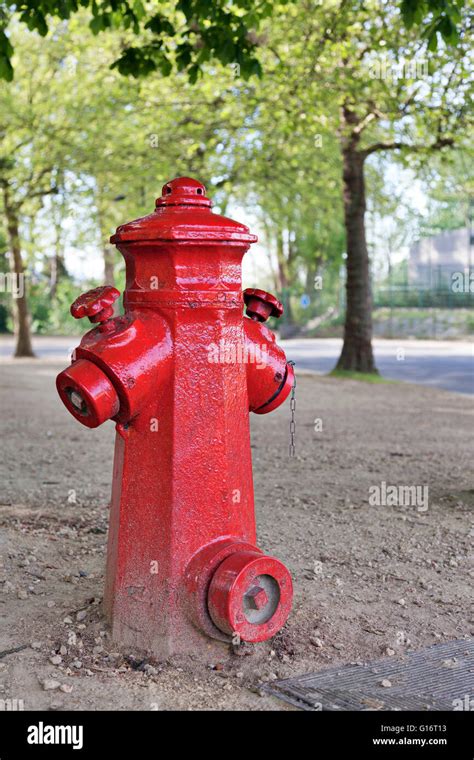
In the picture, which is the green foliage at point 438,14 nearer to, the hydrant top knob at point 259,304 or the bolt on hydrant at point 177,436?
the hydrant top knob at point 259,304

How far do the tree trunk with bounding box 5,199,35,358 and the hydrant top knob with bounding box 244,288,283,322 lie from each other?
56.6ft

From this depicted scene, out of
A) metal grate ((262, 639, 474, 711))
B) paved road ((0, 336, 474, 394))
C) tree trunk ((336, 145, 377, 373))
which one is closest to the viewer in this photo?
metal grate ((262, 639, 474, 711))

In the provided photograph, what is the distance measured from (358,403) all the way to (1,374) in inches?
303

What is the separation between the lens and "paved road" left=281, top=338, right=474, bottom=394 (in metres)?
17.9

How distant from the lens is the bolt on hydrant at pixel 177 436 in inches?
133

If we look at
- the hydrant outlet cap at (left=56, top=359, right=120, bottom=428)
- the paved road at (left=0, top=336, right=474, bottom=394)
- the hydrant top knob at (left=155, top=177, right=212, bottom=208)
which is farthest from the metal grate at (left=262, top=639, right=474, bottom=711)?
the paved road at (left=0, top=336, right=474, bottom=394)

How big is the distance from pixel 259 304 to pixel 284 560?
1.57 meters

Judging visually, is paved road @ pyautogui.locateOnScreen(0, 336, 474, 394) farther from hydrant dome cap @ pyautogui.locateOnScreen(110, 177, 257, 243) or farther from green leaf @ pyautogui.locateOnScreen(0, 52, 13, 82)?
hydrant dome cap @ pyautogui.locateOnScreen(110, 177, 257, 243)

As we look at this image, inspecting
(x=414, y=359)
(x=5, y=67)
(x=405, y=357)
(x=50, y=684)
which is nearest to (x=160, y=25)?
(x=5, y=67)

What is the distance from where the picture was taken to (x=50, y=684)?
3.20m

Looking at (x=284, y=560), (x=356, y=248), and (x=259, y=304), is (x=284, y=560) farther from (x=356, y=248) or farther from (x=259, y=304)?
(x=356, y=248)

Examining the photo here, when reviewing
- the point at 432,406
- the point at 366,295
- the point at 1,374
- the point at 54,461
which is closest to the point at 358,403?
the point at 432,406
